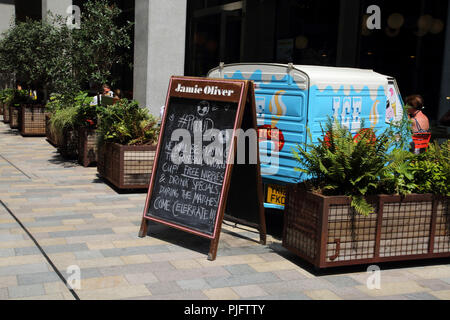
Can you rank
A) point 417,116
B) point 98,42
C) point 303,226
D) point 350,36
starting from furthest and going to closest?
point 350,36 → point 98,42 → point 417,116 → point 303,226

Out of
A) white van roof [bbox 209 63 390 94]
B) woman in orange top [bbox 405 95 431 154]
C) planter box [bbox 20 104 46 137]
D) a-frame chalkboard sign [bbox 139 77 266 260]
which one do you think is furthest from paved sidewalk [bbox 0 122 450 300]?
planter box [bbox 20 104 46 137]

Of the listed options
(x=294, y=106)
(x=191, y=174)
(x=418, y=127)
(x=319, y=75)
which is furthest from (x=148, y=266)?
(x=418, y=127)

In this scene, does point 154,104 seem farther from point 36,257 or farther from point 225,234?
point 36,257

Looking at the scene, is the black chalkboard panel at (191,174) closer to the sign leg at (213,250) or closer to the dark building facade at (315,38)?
the sign leg at (213,250)

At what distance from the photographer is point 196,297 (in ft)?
15.3

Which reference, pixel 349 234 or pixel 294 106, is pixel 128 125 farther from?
pixel 349 234

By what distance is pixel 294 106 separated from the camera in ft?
21.1

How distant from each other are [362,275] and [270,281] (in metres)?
0.99

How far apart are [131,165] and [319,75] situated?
3.75 meters

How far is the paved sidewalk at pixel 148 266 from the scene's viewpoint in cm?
483

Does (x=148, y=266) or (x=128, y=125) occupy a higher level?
(x=128, y=125)

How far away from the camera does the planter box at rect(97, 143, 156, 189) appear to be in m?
8.76

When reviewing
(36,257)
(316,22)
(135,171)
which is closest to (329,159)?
(36,257)

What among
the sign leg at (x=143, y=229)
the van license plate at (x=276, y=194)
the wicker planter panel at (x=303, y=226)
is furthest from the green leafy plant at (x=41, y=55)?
the wicker planter panel at (x=303, y=226)
